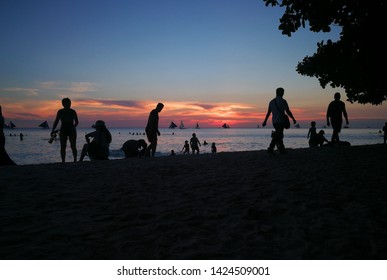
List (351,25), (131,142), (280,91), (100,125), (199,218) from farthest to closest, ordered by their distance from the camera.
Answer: (131,142), (100,125), (280,91), (351,25), (199,218)

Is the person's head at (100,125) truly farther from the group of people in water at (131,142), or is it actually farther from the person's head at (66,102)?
the person's head at (66,102)

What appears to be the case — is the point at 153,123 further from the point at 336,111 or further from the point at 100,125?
the point at 336,111

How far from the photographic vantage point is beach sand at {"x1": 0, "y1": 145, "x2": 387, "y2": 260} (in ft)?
8.21

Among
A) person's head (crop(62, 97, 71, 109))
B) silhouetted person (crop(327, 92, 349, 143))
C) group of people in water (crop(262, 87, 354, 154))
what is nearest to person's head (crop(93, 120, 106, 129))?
person's head (crop(62, 97, 71, 109))

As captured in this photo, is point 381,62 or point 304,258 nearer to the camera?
point 304,258

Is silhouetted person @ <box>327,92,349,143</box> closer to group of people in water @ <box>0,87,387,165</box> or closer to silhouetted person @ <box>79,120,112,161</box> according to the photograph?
group of people in water @ <box>0,87,387,165</box>

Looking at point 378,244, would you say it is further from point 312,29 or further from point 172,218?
point 312,29

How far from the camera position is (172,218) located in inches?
134

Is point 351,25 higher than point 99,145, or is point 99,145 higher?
point 351,25

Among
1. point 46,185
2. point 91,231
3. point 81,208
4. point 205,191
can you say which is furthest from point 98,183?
point 91,231

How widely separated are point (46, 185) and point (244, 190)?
4026mm

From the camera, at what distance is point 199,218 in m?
3.38

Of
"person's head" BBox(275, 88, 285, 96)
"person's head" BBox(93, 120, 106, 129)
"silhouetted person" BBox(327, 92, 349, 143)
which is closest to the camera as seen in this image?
"person's head" BBox(275, 88, 285, 96)

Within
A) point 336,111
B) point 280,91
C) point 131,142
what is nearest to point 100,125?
point 131,142
